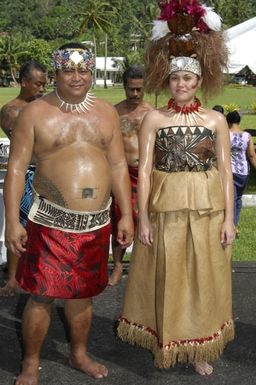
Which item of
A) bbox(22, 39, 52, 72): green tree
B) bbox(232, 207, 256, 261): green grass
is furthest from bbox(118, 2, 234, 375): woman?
bbox(22, 39, 52, 72): green tree

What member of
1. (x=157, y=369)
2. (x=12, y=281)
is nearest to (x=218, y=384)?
(x=157, y=369)

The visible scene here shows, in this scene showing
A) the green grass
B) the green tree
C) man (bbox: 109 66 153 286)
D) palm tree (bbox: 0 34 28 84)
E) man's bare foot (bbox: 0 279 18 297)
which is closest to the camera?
man's bare foot (bbox: 0 279 18 297)

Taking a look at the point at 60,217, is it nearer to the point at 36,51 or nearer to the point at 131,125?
the point at 131,125

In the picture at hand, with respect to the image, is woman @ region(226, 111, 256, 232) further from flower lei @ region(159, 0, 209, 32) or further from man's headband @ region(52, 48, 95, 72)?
man's headband @ region(52, 48, 95, 72)

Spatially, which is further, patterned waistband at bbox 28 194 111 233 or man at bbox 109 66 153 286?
man at bbox 109 66 153 286

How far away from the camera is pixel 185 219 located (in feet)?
11.3

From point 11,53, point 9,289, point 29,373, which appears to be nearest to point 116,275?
point 9,289

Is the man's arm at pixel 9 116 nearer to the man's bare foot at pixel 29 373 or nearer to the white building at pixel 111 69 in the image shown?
the man's bare foot at pixel 29 373

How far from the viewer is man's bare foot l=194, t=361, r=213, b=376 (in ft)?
11.8

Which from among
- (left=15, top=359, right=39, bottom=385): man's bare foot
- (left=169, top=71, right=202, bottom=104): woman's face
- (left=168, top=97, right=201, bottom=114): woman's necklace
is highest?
(left=169, top=71, right=202, bottom=104): woman's face

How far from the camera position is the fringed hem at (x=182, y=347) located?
350cm

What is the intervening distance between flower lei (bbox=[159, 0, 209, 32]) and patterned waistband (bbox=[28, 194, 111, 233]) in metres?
1.25

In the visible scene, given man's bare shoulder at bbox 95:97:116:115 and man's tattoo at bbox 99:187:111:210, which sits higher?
man's bare shoulder at bbox 95:97:116:115

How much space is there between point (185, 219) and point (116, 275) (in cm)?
195
